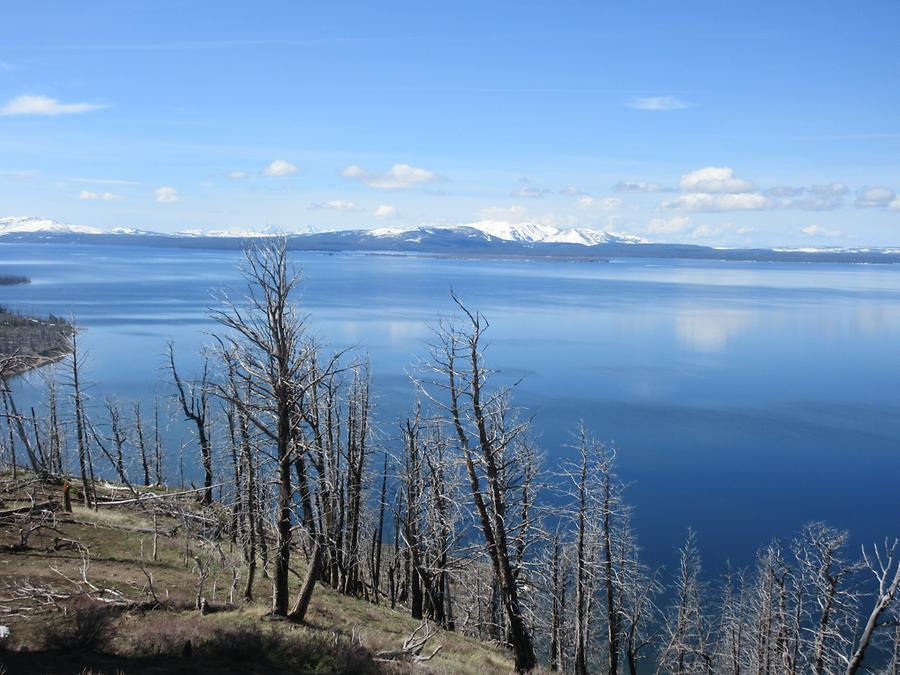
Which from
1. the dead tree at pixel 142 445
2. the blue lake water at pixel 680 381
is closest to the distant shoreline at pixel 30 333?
the blue lake water at pixel 680 381

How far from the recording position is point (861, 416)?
49.7m

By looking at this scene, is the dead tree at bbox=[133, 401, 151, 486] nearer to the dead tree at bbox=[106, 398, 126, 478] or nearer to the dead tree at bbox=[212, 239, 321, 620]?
the dead tree at bbox=[106, 398, 126, 478]

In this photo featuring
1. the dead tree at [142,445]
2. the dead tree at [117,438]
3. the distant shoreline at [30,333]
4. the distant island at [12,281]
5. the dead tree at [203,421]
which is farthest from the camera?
the distant island at [12,281]

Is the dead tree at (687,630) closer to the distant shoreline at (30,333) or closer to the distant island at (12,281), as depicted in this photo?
the distant shoreline at (30,333)

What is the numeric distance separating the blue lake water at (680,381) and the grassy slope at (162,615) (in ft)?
24.6

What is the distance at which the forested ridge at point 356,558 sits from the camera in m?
13.4

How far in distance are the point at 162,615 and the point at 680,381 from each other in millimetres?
52728

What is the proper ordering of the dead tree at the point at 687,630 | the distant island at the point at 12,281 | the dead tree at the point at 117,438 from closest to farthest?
the dead tree at the point at 687,630
the dead tree at the point at 117,438
the distant island at the point at 12,281

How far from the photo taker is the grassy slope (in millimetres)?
11211

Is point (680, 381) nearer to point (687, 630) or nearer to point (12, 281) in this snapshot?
point (687, 630)

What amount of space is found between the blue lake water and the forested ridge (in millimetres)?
3069

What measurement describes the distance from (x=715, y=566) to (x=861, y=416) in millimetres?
26732

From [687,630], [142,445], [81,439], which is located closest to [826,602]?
[687,630]

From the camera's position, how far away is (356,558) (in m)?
20.5
